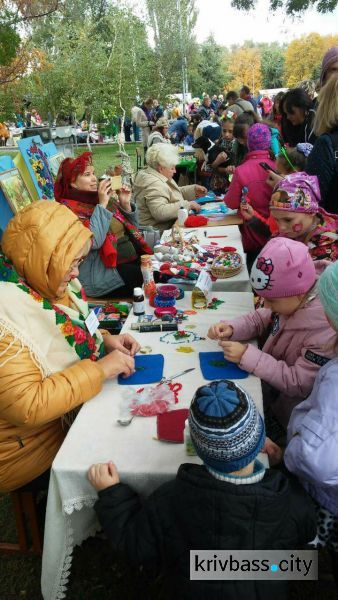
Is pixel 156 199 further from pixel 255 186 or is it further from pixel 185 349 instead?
pixel 185 349

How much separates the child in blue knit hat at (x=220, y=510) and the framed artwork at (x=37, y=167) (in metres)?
3.46

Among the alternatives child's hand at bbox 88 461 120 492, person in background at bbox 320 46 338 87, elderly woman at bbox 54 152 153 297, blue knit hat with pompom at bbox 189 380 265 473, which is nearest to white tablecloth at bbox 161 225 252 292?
elderly woman at bbox 54 152 153 297

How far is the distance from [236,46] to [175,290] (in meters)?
62.7

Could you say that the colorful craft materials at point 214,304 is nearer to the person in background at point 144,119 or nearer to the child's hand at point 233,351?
the child's hand at point 233,351

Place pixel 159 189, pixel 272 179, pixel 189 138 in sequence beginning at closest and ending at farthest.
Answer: pixel 272 179, pixel 159 189, pixel 189 138

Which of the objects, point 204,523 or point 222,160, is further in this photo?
point 222,160

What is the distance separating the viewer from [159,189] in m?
4.41

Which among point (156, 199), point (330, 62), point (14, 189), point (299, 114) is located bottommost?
point (156, 199)

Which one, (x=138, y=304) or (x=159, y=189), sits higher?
(x=159, y=189)

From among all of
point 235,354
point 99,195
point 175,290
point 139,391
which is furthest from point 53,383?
point 99,195

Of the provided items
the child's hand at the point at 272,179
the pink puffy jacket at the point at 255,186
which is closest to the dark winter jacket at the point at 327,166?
the child's hand at the point at 272,179

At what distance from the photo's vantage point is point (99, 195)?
3311 mm

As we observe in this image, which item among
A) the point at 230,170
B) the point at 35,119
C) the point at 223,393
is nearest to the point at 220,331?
the point at 223,393

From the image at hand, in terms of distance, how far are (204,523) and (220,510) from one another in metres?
0.07
